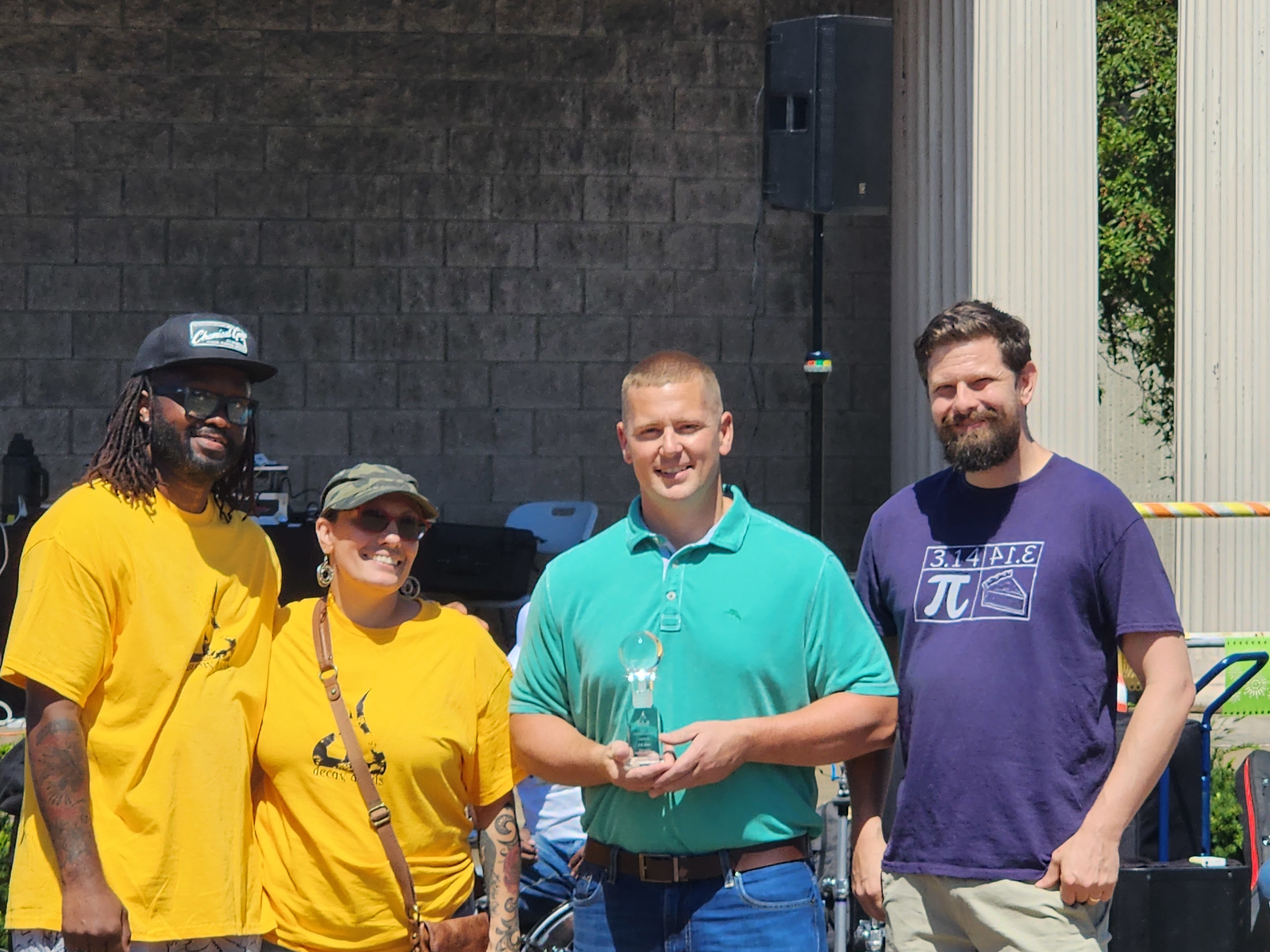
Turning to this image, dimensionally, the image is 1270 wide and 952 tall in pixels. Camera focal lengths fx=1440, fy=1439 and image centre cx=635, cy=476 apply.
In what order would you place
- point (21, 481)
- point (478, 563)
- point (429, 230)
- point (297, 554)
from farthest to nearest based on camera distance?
point (429, 230)
point (21, 481)
point (478, 563)
point (297, 554)

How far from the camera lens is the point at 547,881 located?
423 centimetres

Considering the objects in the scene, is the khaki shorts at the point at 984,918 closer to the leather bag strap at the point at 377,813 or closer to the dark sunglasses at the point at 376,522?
the leather bag strap at the point at 377,813

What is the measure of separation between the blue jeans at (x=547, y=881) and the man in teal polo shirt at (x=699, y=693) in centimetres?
154

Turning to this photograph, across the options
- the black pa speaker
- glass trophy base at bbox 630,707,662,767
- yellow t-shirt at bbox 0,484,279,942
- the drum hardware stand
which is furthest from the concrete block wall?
glass trophy base at bbox 630,707,662,767

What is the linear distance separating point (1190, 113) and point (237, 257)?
6.45 metres

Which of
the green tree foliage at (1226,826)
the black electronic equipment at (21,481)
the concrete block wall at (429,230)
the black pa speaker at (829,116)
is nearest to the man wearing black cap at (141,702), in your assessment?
the black pa speaker at (829,116)

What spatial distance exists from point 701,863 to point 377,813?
0.60 m

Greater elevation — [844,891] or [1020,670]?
[1020,670]

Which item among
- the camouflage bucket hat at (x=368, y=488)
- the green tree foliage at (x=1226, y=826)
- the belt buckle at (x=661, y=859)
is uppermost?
the camouflage bucket hat at (x=368, y=488)

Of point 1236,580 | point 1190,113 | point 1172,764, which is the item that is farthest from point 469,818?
point 1190,113

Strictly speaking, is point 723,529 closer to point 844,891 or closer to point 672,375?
point 672,375

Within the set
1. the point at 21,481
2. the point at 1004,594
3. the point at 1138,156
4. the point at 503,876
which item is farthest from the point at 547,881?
the point at 1138,156

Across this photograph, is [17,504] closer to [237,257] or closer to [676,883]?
[237,257]

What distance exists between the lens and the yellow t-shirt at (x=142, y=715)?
101 inches
